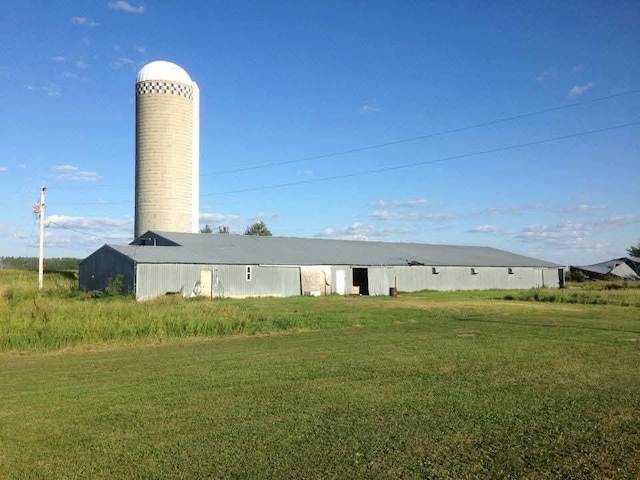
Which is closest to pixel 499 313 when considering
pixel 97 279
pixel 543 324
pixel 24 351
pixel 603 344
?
pixel 543 324

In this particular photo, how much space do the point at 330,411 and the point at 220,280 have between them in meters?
35.7

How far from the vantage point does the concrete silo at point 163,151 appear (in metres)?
52.1

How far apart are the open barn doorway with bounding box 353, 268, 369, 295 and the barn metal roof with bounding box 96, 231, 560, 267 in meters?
0.91

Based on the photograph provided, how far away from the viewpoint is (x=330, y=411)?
8531mm

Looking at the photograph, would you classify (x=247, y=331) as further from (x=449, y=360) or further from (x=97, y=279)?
(x=97, y=279)

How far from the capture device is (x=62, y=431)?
7844 millimetres

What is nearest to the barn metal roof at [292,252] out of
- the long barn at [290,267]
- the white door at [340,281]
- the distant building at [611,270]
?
the long barn at [290,267]

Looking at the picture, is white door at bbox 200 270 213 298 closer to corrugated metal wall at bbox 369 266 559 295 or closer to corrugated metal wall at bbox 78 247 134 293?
corrugated metal wall at bbox 78 247 134 293

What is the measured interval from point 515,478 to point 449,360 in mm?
7444

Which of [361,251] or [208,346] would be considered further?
[361,251]

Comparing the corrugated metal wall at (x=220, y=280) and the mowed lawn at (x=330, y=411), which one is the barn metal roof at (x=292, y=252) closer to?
the corrugated metal wall at (x=220, y=280)

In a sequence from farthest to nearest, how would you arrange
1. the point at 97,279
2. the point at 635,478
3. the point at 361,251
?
the point at 361,251 → the point at 97,279 → the point at 635,478

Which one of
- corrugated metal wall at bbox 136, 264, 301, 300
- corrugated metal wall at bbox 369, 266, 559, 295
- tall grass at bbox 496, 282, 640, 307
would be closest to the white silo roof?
corrugated metal wall at bbox 136, 264, 301, 300

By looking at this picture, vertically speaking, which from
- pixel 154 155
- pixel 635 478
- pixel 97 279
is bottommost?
pixel 635 478
